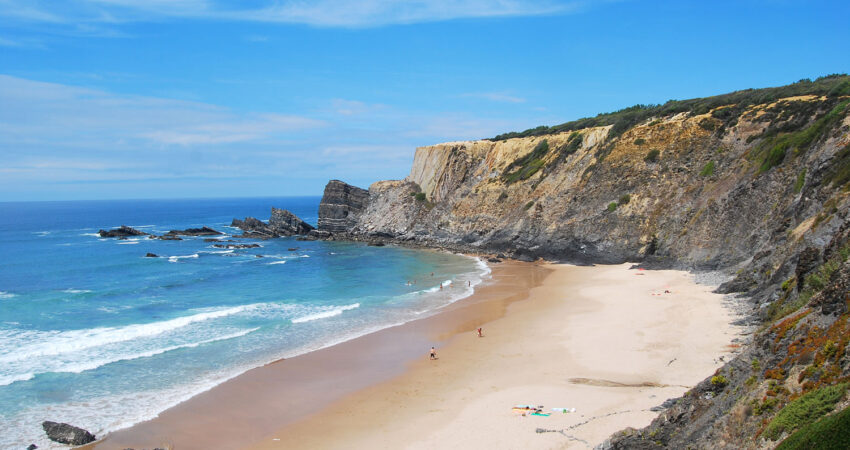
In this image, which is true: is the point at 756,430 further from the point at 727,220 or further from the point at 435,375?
the point at 727,220

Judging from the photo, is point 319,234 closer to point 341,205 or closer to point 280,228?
point 341,205

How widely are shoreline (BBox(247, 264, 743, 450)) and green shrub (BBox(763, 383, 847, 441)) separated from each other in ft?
20.3

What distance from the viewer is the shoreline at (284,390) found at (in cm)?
1552

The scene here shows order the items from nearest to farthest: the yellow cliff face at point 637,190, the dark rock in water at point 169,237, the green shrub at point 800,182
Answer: the green shrub at point 800,182 < the yellow cliff face at point 637,190 < the dark rock in water at point 169,237

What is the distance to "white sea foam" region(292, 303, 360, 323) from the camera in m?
29.4

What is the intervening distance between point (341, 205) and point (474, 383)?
60.6 m

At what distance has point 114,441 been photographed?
1522cm

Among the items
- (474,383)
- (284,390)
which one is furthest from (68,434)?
(474,383)

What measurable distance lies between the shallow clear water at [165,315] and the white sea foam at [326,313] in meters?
0.11

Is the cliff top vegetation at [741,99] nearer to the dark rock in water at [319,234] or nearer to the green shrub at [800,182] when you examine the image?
the green shrub at [800,182]

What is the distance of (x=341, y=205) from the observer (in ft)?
253

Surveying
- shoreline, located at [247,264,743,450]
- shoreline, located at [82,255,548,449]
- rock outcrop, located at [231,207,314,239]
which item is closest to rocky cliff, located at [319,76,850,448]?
shoreline, located at [247,264,743,450]

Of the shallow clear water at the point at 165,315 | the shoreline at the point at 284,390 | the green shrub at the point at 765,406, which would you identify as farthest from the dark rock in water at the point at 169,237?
the green shrub at the point at 765,406

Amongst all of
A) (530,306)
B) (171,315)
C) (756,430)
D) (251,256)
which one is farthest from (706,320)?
(251,256)
